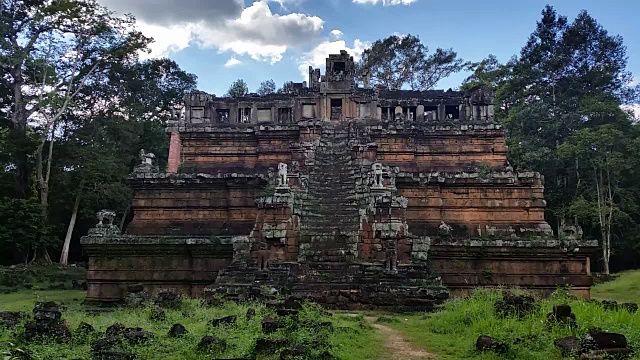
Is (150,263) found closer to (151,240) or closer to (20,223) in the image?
(151,240)

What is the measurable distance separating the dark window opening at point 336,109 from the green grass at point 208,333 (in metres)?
15.2

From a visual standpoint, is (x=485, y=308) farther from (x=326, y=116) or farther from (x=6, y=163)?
(x=6, y=163)

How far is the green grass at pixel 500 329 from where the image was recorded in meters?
8.41

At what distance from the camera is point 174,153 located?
26.6 meters

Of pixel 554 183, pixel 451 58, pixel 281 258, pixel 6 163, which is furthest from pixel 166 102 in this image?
pixel 281 258

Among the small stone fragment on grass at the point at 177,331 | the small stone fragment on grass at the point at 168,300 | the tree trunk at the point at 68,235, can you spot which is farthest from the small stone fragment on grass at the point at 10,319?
the tree trunk at the point at 68,235

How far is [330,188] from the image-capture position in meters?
20.4

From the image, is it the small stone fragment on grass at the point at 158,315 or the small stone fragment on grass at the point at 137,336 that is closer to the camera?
the small stone fragment on grass at the point at 137,336

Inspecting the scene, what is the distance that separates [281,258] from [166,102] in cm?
3697

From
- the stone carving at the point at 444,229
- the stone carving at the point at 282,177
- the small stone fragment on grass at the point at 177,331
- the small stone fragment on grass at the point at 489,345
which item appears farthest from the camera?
the stone carving at the point at 444,229

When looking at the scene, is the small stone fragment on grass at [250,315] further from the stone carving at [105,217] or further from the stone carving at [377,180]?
the stone carving at [105,217]

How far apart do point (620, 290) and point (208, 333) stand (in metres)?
23.6

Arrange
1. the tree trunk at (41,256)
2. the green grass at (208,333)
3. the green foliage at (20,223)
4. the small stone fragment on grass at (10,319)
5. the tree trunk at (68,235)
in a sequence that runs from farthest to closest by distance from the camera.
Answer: the tree trunk at (68,235) → the tree trunk at (41,256) → the green foliage at (20,223) → the small stone fragment on grass at (10,319) → the green grass at (208,333)

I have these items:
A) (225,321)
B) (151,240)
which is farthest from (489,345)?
(151,240)
